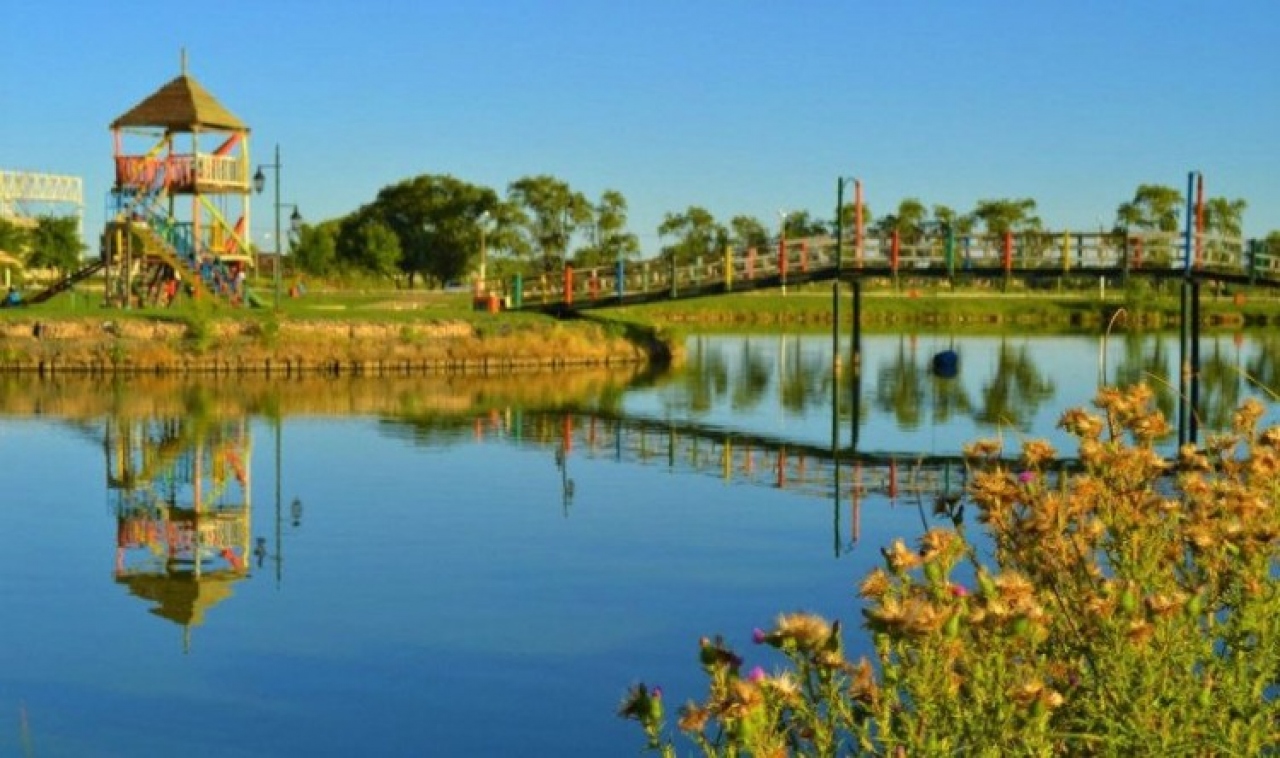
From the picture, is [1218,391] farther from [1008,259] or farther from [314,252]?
[314,252]

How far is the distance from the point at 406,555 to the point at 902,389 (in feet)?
97.4

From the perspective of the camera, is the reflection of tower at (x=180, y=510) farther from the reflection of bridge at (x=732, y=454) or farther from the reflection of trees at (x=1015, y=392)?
the reflection of trees at (x=1015, y=392)

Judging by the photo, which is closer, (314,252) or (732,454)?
(732,454)

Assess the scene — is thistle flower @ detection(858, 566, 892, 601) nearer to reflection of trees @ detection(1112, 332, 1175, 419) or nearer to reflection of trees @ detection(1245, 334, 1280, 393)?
reflection of trees @ detection(1112, 332, 1175, 419)

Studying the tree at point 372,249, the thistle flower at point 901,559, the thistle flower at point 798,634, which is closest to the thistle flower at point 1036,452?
→ the thistle flower at point 901,559

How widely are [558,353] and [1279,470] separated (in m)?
47.8

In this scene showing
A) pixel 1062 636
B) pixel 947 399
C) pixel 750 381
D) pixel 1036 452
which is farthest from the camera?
pixel 750 381

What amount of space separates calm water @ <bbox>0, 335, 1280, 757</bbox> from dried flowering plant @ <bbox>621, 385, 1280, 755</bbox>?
39.9 inches

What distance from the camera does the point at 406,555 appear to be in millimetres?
17922

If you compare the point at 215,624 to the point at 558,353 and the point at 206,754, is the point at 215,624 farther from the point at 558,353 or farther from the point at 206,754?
the point at 558,353

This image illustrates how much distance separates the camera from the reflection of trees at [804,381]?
139 ft

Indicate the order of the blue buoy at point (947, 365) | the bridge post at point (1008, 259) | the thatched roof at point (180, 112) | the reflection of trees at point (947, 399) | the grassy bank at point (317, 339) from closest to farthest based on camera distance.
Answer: the reflection of trees at point (947, 399) → the grassy bank at point (317, 339) → the bridge post at point (1008, 259) → the blue buoy at point (947, 365) → the thatched roof at point (180, 112)

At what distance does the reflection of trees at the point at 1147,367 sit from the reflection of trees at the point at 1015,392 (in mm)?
2049

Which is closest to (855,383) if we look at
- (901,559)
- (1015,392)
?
(1015,392)
